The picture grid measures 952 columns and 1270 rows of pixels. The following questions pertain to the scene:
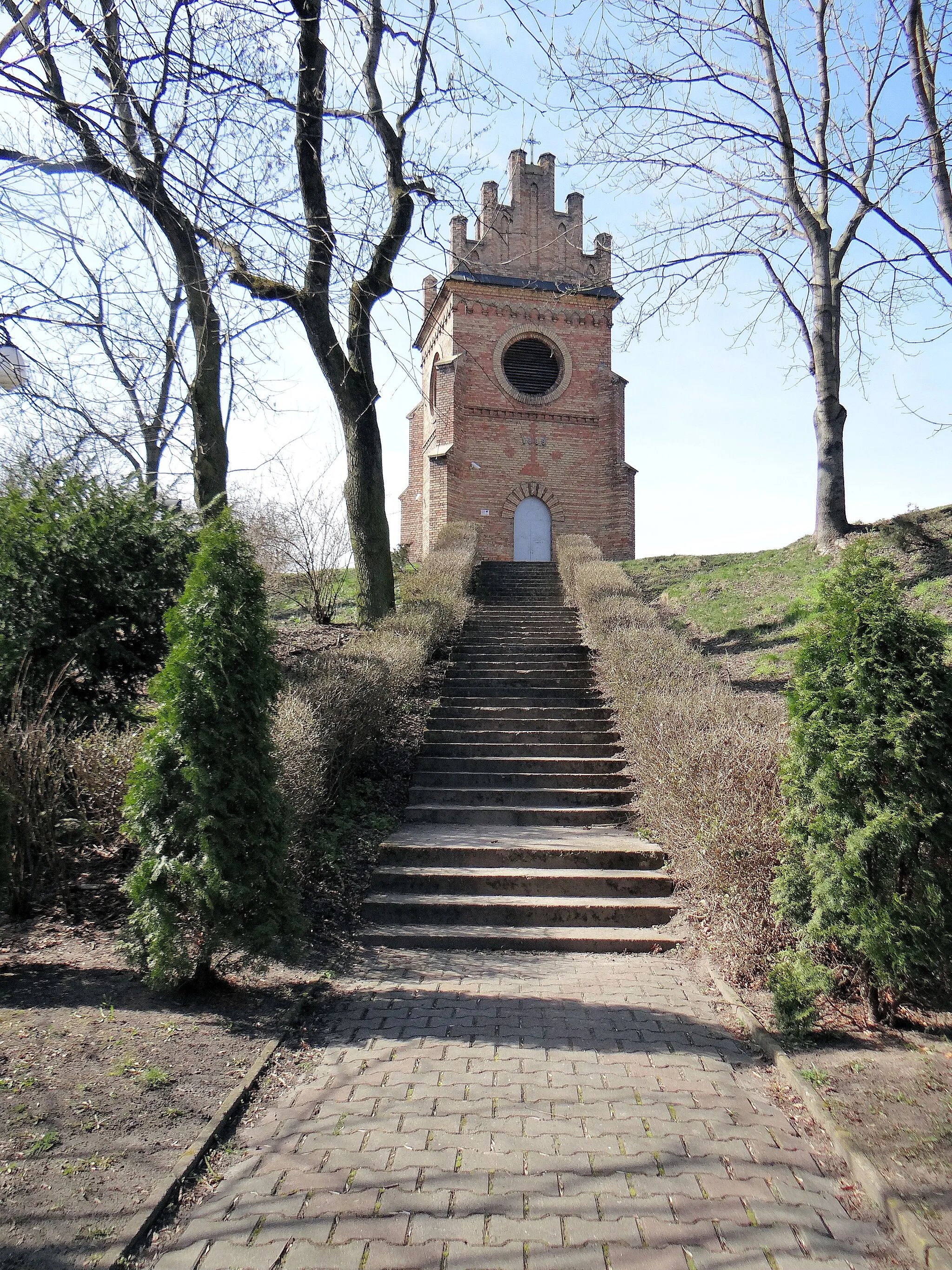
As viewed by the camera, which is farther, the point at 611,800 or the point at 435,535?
the point at 435,535

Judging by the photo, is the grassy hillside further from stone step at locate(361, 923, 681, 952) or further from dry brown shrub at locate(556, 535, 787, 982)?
stone step at locate(361, 923, 681, 952)

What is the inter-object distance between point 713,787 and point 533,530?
2011 centimetres

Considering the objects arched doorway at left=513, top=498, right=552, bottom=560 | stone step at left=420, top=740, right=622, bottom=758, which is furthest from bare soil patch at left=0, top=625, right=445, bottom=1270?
arched doorway at left=513, top=498, right=552, bottom=560

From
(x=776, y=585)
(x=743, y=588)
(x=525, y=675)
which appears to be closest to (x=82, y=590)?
(x=525, y=675)

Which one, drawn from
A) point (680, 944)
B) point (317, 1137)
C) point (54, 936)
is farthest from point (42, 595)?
point (680, 944)

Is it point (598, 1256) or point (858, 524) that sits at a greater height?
point (858, 524)

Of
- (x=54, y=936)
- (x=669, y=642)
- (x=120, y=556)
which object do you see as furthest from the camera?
(x=669, y=642)

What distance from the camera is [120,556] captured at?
6930mm

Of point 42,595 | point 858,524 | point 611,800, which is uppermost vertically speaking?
point 858,524

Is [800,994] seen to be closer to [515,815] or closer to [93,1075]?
[93,1075]

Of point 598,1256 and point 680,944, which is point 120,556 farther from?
point 598,1256

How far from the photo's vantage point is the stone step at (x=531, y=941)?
568cm

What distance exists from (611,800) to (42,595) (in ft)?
18.4

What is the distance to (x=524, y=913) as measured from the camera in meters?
6.12
